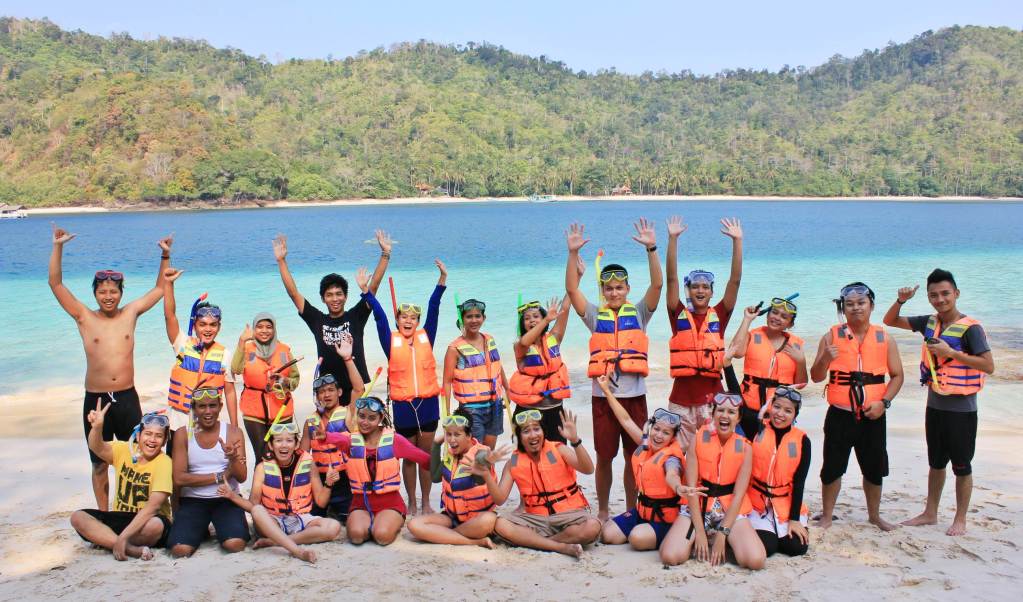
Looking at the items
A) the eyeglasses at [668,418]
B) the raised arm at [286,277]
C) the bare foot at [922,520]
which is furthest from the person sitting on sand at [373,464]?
the bare foot at [922,520]

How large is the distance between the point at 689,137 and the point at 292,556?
15265 cm

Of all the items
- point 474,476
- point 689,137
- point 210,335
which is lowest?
point 474,476

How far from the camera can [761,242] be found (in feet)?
142

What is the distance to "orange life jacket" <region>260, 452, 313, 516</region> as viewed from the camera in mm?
5121

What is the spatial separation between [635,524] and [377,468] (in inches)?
66.3

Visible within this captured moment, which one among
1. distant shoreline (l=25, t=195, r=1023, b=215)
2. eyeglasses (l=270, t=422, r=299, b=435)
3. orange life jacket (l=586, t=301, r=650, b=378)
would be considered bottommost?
eyeglasses (l=270, t=422, r=299, b=435)

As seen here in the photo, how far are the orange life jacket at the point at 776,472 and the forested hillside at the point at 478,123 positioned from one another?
309 ft

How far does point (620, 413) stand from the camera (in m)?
5.35

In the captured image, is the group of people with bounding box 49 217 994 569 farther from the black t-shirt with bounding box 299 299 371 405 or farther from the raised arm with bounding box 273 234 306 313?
the raised arm with bounding box 273 234 306 313

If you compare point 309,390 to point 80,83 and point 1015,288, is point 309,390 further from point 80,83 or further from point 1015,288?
point 80,83

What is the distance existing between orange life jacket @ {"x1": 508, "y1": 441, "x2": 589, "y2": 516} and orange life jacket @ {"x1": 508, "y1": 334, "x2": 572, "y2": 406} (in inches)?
20.5

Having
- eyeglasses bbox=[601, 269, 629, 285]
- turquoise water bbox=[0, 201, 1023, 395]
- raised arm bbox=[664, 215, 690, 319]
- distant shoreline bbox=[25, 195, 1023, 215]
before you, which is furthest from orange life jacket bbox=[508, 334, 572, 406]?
distant shoreline bbox=[25, 195, 1023, 215]

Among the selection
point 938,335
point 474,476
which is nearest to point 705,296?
point 938,335

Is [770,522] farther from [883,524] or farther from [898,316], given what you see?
[898,316]
